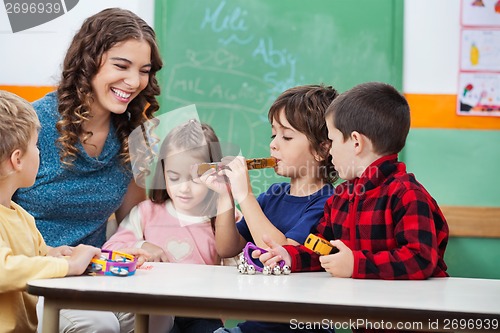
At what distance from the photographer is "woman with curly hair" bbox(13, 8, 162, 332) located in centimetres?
199

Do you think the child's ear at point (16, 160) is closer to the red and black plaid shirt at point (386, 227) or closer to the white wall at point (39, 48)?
the red and black plaid shirt at point (386, 227)

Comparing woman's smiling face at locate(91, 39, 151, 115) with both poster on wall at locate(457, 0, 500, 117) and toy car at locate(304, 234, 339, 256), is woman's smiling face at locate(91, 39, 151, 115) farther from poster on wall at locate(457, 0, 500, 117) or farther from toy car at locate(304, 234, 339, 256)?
poster on wall at locate(457, 0, 500, 117)

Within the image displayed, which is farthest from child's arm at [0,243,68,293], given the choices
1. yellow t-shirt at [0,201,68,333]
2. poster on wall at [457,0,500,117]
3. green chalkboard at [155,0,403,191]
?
poster on wall at [457,0,500,117]

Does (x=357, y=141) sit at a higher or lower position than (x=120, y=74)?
lower

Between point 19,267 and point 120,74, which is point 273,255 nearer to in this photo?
point 19,267

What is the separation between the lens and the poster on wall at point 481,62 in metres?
3.09

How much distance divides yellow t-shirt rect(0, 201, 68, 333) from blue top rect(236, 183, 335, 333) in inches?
19.7

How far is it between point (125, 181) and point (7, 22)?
5.36 feet

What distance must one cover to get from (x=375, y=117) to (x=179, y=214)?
709 mm

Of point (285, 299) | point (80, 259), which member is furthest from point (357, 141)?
point (80, 259)

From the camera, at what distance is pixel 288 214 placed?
1.87m

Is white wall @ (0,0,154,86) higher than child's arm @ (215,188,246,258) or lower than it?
higher

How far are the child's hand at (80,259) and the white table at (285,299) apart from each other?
0.07 feet

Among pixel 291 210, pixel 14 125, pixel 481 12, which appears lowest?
pixel 291 210
